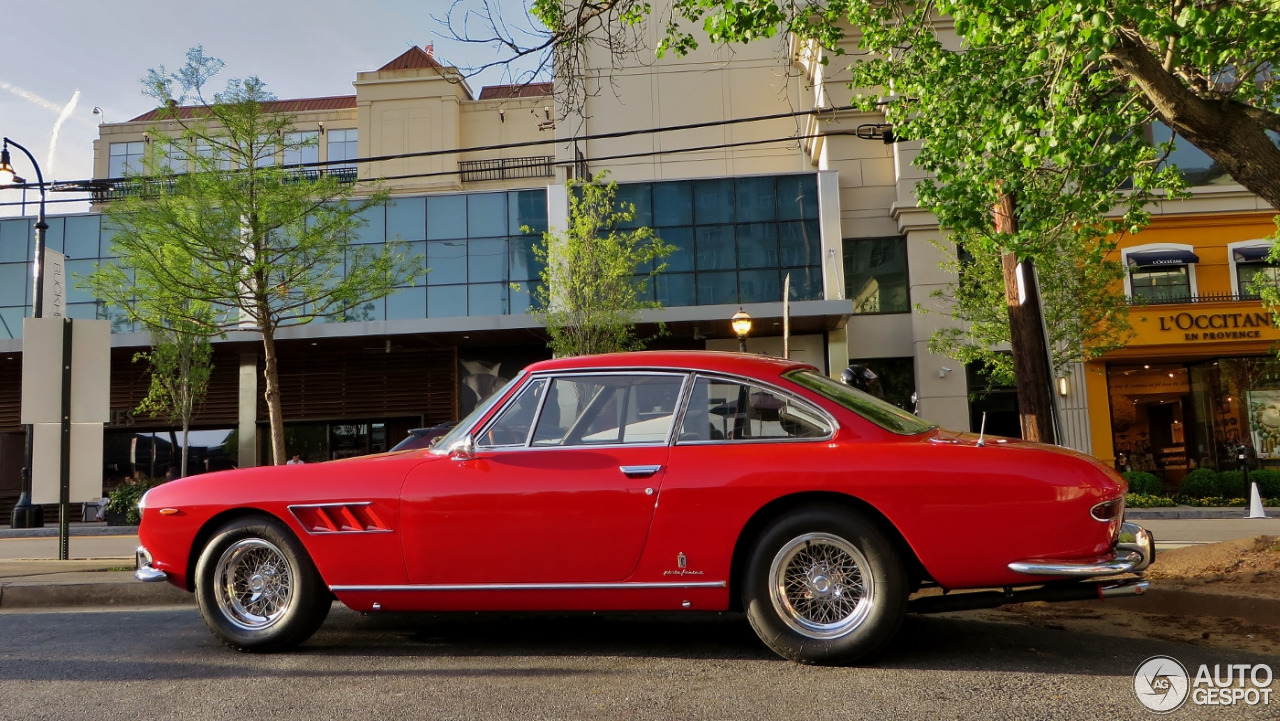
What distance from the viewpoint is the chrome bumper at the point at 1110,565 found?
389 cm

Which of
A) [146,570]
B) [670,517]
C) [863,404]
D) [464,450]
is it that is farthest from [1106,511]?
[146,570]

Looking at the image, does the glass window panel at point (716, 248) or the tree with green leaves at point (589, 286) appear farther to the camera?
the glass window panel at point (716, 248)

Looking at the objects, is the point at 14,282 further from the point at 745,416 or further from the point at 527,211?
the point at 745,416

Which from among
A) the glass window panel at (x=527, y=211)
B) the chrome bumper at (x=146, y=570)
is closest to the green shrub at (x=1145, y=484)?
the glass window panel at (x=527, y=211)

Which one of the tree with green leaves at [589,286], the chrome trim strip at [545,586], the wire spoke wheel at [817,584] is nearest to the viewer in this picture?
the wire spoke wheel at [817,584]

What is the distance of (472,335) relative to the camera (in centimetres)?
2489

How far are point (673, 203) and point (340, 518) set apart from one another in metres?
21.5

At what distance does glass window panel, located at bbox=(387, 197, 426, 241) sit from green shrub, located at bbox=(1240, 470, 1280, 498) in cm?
2131

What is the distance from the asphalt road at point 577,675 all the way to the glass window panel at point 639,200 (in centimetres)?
2037

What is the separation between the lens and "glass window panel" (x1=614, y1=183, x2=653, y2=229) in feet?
82.7

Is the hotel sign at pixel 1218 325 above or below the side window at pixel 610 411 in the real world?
above

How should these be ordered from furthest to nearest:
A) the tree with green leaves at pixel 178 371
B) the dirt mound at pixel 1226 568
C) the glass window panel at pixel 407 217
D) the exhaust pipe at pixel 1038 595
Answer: the glass window panel at pixel 407 217 < the tree with green leaves at pixel 178 371 < the dirt mound at pixel 1226 568 < the exhaust pipe at pixel 1038 595

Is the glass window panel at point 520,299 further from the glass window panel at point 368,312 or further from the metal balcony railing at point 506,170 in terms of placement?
the metal balcony railing at point 506,170

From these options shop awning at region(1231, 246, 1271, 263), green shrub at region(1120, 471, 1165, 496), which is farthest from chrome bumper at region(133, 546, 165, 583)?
shop awning at region(1231, 246, 1271, 263)
